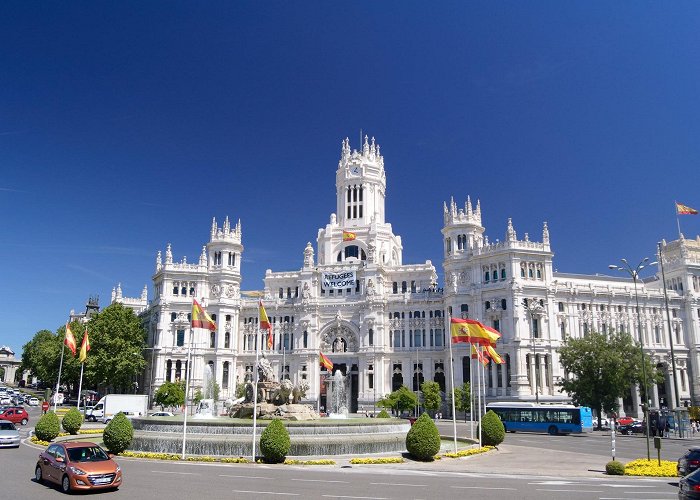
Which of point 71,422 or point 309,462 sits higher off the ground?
point 71,422

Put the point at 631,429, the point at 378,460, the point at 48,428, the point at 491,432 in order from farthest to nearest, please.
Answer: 1. the point at 631,429
2. the point at 491,432
3. the point at 48,428
4. the point at 378,460

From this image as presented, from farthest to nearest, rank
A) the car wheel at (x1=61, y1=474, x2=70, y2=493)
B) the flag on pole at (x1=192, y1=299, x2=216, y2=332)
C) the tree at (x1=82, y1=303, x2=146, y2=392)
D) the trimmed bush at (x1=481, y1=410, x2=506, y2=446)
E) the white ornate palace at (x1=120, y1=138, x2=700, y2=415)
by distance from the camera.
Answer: the tree at (x1=82, y1=303, x2=146, y2=392), the white ornate palace at (x1=120, y1=138, x2=700, y2=415), the trimmed bush at (x1=481, y1=410, x2=506, y2=446), the flag on pole at (x1=192, y1=299, x2=216, y2=332), the car wheel at (x1=61, y1=474, x2=70, y2=493)

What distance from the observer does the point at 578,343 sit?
73.1m

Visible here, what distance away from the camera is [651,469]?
96.3 ft

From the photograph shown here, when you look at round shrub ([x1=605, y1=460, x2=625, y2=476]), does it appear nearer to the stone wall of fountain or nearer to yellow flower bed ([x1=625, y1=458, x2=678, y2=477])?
yellow flower bed ([x1=625, y1=458, x2=678, y2=477])

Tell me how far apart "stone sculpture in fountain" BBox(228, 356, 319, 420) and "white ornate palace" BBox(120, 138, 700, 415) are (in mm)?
44302

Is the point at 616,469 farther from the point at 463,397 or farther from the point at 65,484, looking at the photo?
the point at 463,397

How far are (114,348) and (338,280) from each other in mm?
40256

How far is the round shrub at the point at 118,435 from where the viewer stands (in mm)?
34344

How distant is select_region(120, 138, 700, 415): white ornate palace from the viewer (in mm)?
87875

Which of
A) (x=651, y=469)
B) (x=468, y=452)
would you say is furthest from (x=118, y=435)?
(x=651, y=469)

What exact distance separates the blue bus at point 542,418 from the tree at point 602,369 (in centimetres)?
248

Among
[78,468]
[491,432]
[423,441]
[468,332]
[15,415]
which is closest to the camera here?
[78,468]

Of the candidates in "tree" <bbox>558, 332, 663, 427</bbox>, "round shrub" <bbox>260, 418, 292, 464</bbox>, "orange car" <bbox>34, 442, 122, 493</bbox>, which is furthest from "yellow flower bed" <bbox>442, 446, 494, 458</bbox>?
"tree" <bbox>558, 332, 663, 427</bbox>
